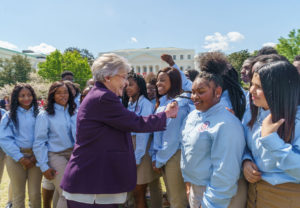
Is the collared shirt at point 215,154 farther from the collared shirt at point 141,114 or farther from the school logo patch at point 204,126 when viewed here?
the collared shirt at point 141,114

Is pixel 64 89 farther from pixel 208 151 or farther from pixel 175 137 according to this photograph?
pixel 208 151

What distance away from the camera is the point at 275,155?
5.67 ft

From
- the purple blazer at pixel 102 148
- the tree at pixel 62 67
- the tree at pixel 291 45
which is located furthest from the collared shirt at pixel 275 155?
the tree at pixel 62 67

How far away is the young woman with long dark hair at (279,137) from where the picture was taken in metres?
1.73

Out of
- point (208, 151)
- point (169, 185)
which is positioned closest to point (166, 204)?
point (169, 185)

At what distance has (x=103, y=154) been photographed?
227 cm

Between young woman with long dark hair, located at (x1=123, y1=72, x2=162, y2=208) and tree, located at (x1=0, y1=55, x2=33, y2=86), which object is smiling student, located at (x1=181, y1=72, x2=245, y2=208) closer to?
young woman with long dark hair, located at (x1=123, y1=72, x2=162, y2=208)

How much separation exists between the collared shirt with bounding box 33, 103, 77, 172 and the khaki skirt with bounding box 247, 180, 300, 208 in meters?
2.84

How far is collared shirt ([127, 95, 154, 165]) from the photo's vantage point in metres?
3.70

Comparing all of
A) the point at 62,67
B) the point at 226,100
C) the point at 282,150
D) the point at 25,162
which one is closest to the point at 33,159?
the point at 25,162

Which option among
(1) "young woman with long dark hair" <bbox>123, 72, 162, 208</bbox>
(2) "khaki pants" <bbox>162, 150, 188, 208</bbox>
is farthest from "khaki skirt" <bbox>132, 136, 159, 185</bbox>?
(2) "khaki pants" <bbox>162, 150, 188, 208</bbox>

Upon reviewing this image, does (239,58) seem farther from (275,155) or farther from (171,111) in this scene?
(275,155)

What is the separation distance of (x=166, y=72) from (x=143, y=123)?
145 centimetres

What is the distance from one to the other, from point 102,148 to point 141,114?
5.40 ft
